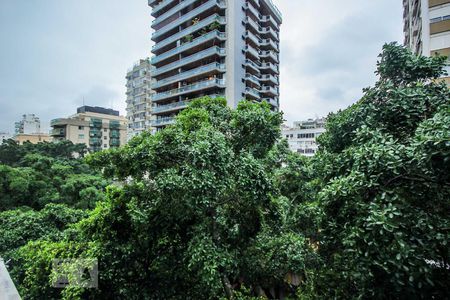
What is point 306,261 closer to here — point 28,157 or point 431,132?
point 431,132

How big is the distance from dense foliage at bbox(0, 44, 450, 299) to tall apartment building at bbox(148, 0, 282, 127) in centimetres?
2042

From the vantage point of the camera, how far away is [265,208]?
5.88 meters

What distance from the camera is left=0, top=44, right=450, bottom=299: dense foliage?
120 inches

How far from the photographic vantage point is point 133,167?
17.1ft

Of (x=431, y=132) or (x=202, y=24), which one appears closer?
(x=431, y=132)

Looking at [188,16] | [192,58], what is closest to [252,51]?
[192,58]

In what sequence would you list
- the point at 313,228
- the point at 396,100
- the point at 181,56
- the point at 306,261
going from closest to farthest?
the point at 396,100, the point at 306,261, the point at 313,228, the point at 181,56

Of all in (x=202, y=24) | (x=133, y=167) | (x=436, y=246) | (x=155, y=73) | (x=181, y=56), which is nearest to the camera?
(x=436, y=246)

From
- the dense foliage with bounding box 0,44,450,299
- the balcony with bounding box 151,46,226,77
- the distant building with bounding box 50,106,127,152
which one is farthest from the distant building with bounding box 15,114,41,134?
the dense foliage with bounding box 0,44,450,299

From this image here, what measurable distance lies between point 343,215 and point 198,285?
157 inches

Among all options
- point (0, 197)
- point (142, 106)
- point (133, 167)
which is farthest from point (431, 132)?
point (142, 106)

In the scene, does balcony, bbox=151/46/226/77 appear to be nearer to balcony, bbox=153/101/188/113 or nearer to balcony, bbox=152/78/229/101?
Result: balcony, bbox=152/78/229/101

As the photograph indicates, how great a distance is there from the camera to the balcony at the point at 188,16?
84.5 ft

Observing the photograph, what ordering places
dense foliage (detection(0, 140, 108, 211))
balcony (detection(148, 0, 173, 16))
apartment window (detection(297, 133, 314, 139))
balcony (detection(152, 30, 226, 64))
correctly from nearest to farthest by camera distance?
dense foliage (detection(0, 140, 108, 211))
balcony (detection(152, 30, 226, 64))
balcony (detection(148, 0, 173, 16))
apartment window (detection(297, 133, 314, 139))
